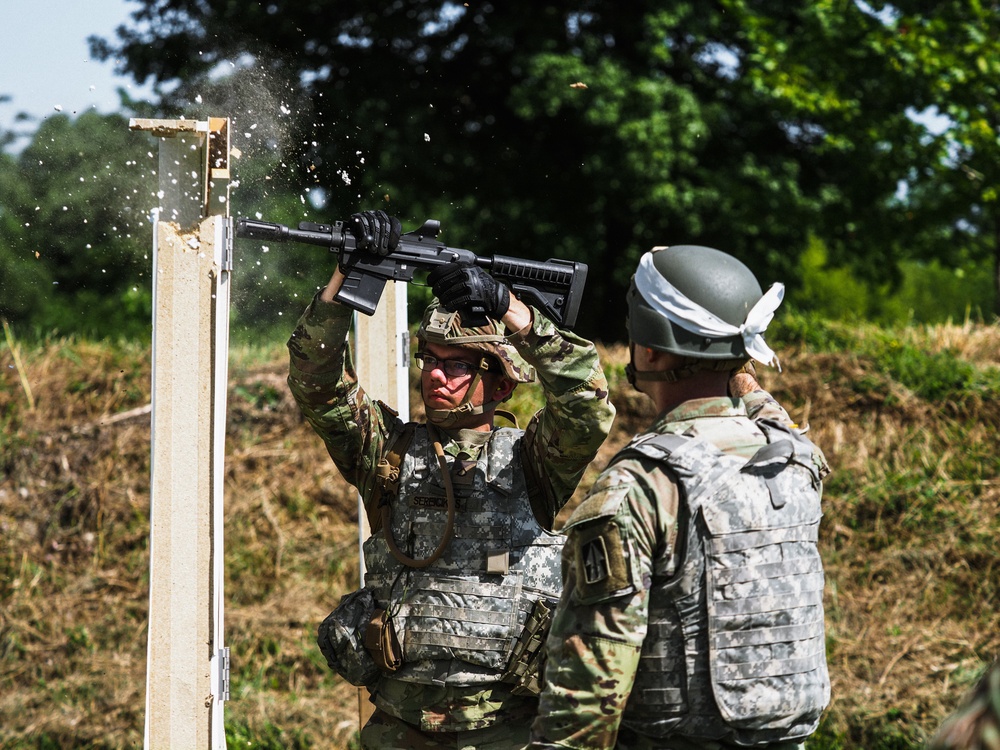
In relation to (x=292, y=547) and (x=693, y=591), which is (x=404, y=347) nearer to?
(x=693, y=591)

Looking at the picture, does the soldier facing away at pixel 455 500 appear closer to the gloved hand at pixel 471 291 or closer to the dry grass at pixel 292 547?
the gloved hand at pixel 471 291

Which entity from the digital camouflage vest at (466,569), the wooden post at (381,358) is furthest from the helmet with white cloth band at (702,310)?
the wooden post at (381,358)

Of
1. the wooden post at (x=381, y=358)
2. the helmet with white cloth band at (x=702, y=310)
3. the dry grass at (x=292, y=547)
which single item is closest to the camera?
the helmet with white cloth band at (x=702, y=310)

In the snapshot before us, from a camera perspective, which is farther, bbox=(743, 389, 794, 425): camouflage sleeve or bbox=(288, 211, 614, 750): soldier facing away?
bbox=(288, 211, 614, 750): soldier facing away

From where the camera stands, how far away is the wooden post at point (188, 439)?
3.62m

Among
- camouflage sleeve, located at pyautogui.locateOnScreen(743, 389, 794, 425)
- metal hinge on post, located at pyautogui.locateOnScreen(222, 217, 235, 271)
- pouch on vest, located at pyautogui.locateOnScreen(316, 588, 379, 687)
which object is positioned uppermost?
metal hinge on post, located at pyautogui.locateOnScreen(222, 217, 235, 271)

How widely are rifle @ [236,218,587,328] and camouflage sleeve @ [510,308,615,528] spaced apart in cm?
12

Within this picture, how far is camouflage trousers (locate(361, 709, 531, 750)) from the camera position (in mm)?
3523

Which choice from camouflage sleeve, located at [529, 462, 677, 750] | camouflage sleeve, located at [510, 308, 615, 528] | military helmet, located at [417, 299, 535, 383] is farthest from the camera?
military helmet, located at [417, 299, 535, 383]

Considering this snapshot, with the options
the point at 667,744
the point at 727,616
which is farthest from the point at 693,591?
the point at 667,744

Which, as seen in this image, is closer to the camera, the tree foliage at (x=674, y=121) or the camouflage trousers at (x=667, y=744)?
the camouflage trousers at (x=667, y=744)

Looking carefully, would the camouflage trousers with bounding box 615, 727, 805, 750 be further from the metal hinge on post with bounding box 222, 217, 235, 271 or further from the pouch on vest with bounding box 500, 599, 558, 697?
the metal hinge on post with bounding box 222, 217, 235, 271

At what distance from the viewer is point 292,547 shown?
306 inches

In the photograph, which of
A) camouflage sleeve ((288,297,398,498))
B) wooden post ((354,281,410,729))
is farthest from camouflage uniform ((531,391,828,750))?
wooden post ((354,281,410,729))
